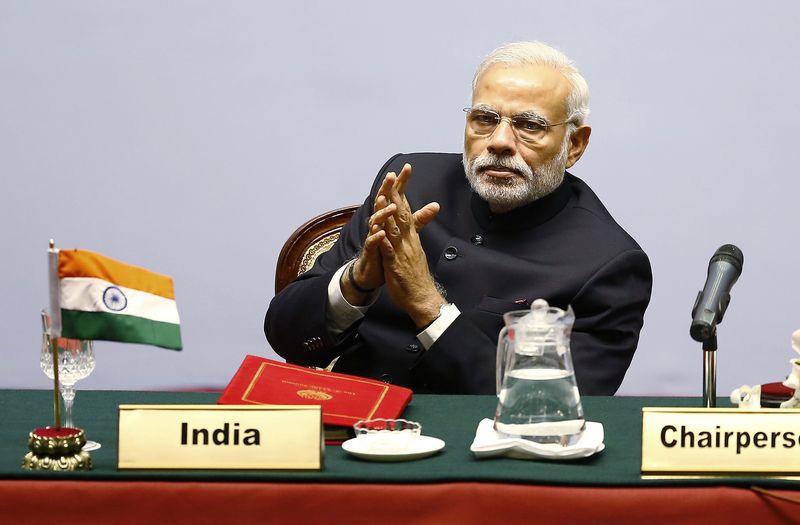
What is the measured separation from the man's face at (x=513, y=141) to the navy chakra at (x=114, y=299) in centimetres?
119

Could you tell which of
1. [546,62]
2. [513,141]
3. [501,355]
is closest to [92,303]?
[501,355]

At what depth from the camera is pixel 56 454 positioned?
160 cm

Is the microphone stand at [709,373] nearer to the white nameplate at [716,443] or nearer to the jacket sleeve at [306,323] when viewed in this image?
the white nameplate at [716,443]

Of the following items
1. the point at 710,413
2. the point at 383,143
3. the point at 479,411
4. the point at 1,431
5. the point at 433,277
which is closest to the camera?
the point at 710,413

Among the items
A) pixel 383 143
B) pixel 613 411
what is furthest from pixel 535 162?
pixel 383 143

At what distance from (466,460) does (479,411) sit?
1.24ft

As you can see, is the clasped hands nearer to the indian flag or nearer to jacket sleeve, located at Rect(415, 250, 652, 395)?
jacket sleeve, located at Rect(415, 250, 652, 395)

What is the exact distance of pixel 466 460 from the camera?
167 centimetres

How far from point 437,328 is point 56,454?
0.98 meters

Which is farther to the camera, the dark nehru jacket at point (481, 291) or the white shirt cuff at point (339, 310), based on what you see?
the white shirt cuff at point (339, 310)

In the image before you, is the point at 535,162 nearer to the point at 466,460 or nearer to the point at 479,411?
the point at 479,411

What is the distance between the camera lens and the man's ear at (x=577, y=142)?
2.85m

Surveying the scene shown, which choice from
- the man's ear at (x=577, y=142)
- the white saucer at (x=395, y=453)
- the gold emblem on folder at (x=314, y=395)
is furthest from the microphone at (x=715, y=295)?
the man's ear at (x=577, y=142)

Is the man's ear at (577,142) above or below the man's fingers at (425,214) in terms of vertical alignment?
above
